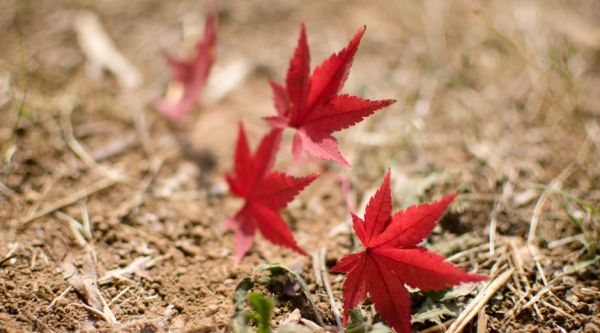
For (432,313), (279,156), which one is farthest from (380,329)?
(279,156)

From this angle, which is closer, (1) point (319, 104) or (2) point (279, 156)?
(1) point (319, 104)

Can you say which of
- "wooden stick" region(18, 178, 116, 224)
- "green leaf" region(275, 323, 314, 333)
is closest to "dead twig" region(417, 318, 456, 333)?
"green leaf" region(275, 323, 314, 333)

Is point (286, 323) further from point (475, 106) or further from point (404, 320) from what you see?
point (475, 106)

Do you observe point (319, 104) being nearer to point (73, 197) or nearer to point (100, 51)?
point (73, 197)

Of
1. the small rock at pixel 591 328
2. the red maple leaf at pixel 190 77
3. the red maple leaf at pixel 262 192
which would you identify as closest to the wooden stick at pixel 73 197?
the red maple leaf at pixel 190 77

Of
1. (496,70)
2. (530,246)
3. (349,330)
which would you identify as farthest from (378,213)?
(496,70)

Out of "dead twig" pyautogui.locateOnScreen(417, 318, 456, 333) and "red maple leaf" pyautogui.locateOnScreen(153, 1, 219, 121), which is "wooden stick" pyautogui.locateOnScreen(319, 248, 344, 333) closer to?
"dead twig" pyautogui.locateOnScreen(417, 318, 456, 333)
